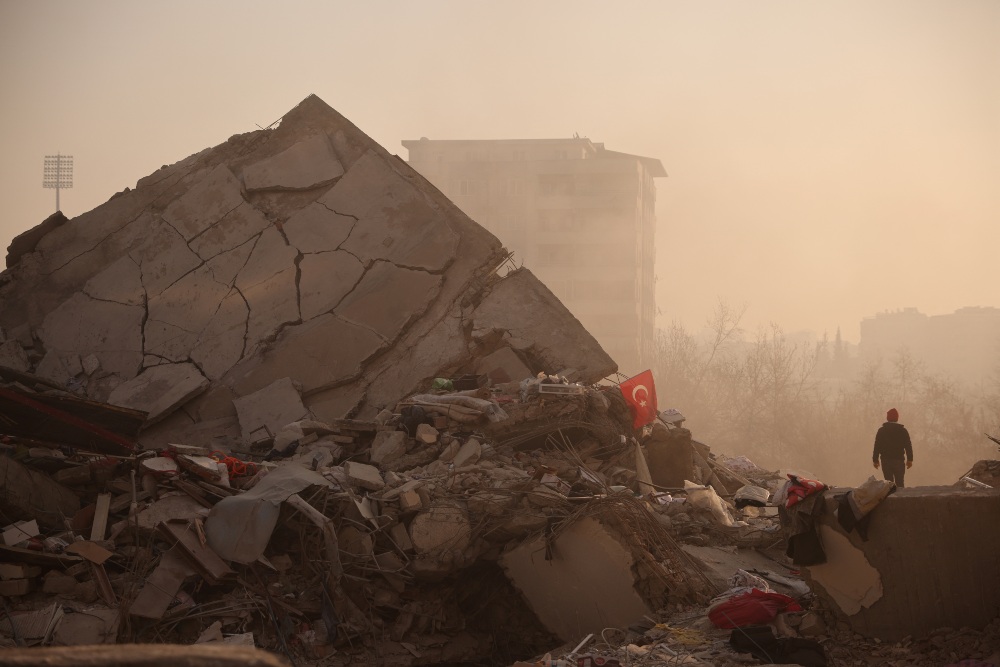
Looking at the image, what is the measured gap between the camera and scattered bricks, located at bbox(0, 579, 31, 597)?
14.8 feet

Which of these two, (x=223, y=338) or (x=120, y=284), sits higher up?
(x=120, y=284)

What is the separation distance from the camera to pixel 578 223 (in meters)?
42.5

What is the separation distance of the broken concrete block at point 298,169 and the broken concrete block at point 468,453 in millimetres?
3548

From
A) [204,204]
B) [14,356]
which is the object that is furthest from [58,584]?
[204,204]

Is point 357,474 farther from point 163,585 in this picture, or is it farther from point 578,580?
point 578,580

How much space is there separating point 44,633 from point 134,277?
4.87 meters

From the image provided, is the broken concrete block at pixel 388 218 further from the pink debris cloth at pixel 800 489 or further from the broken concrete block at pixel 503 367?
the pink debris cloth at pixel 800 489

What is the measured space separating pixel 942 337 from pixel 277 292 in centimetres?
7448

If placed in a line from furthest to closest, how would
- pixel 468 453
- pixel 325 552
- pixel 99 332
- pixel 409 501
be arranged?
1. pixel 99 332
2. pixel 468 453
3. pixel 409 501
4. pixel 325 552

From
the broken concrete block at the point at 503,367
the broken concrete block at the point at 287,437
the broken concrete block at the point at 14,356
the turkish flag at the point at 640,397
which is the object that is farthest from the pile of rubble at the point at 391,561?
the broken concrete block at the point at 14,356

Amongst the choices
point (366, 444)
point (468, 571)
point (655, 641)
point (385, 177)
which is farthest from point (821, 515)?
point (385, 177)

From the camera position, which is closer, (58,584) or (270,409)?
(58,584)

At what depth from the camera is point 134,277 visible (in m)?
8.57

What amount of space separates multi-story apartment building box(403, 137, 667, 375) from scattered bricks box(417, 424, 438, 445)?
34217mm
